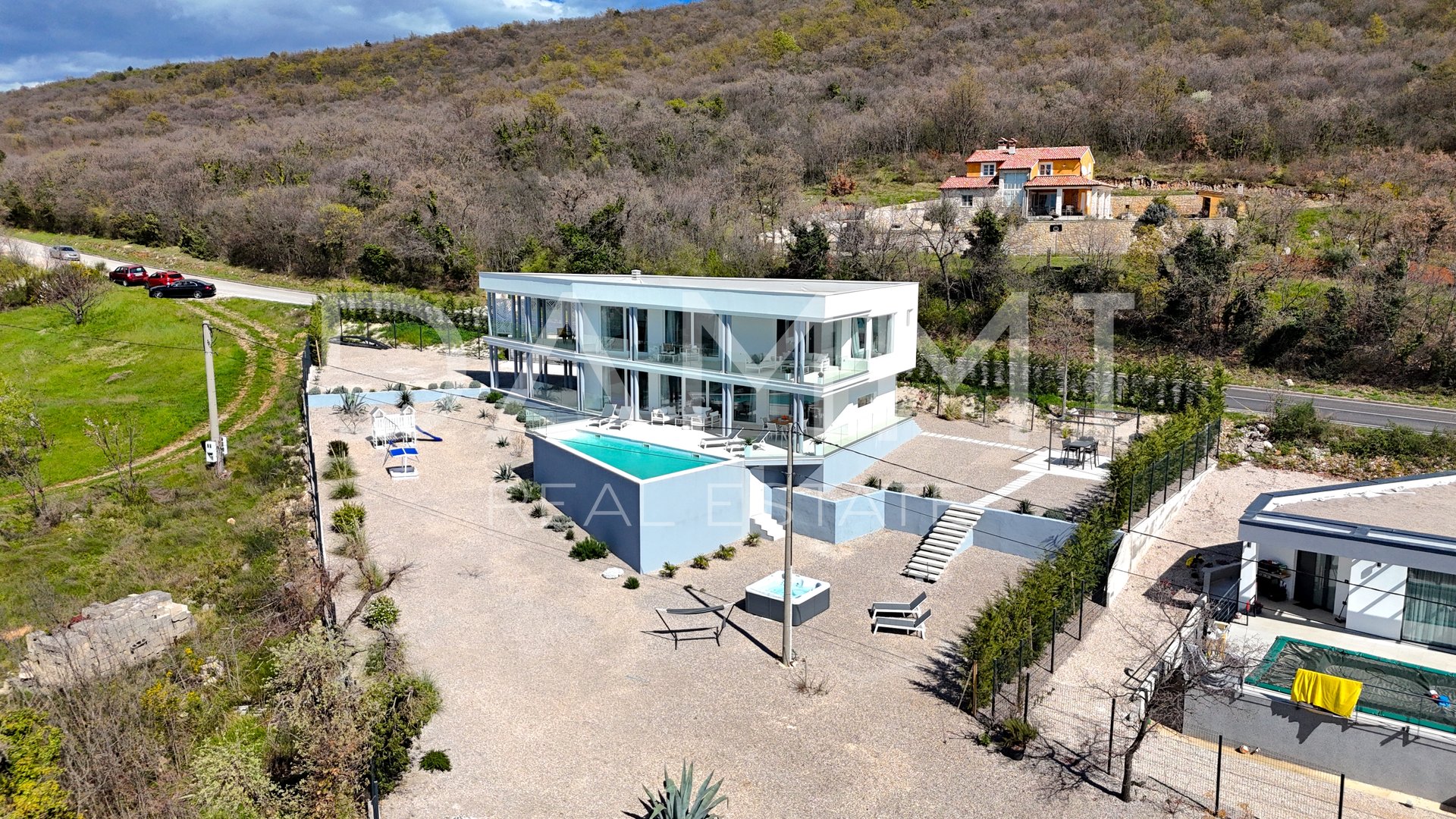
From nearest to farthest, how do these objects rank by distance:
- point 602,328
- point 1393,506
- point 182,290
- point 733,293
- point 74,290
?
point 1393,506 < point 733,293 < point 602,328 < point 74,290 < point 182,290

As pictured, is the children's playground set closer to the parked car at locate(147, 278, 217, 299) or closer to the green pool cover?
the green pool cover

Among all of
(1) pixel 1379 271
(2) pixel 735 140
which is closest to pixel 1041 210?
(1) pixel 1379 271

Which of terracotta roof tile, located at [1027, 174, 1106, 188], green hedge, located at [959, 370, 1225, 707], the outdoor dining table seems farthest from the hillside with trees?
green hedge, located at [959, 370, 1225, 707]

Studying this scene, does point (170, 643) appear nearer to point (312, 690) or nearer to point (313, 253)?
point (312, 690)

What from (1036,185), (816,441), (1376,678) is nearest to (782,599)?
(816,441)

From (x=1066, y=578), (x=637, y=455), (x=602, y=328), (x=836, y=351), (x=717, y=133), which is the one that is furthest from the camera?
(x=717, y=133)

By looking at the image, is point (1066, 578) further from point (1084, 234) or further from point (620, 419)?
point (1084, 234)
